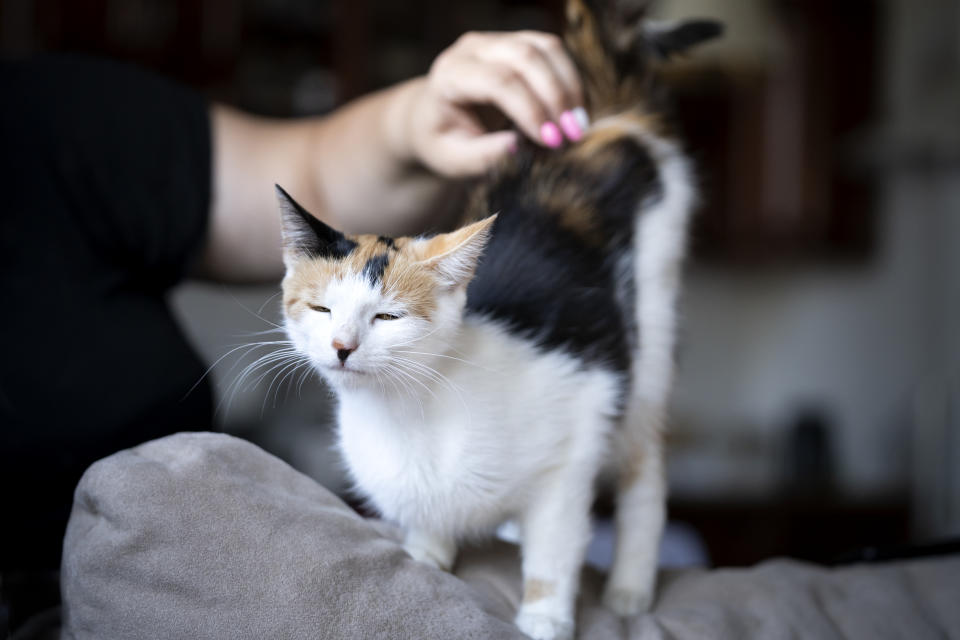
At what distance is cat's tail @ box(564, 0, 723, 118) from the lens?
0.55 meters

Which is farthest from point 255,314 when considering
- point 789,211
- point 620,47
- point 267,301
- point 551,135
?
point 789,211

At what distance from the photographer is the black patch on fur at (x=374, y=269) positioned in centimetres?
34

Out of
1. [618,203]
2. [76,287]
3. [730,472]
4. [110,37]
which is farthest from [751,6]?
[76,287]

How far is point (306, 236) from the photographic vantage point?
1.10 ft

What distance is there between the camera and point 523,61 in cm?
50

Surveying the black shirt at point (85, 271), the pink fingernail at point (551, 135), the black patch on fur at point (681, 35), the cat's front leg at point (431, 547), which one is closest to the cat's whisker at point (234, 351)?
the black shirt at point (85, 271)

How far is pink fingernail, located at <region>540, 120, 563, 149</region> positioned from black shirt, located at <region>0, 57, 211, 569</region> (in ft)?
0.85

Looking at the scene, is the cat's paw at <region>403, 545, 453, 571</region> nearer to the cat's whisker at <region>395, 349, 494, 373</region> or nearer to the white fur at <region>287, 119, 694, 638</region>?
the white fur at <region>287, 119, 694, 638</region>

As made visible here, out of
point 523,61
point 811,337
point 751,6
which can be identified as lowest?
point 811,337

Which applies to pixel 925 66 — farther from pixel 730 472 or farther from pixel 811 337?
pixel 730 472

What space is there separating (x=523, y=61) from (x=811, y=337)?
2.29 m

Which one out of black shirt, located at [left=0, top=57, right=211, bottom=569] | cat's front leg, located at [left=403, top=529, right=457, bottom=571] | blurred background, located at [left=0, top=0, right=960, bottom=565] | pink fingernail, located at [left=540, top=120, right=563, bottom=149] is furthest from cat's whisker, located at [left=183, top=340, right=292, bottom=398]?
blurred background, located at [left=0, top=0, right=960, bottom=565]

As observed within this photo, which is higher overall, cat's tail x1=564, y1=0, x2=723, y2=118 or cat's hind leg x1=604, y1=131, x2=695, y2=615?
cat's tail x1=564, y1=0, x2=723, y2=118

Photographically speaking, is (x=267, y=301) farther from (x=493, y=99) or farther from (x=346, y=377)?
(x=493, y=99)
